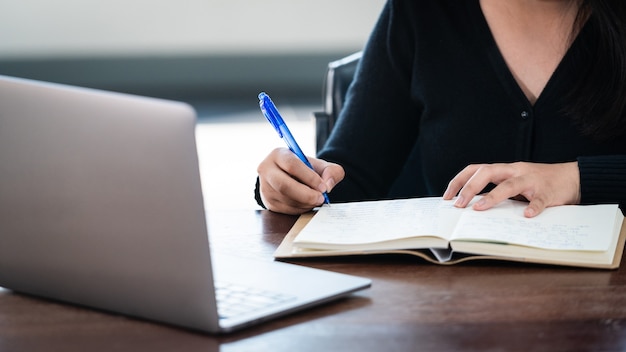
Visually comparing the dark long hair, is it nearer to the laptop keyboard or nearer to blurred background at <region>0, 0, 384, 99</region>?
the laptop keyboard

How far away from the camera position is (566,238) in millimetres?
1092

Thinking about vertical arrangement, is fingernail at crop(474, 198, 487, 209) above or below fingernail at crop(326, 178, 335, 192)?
above

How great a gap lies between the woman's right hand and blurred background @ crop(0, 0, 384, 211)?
15.0 feet

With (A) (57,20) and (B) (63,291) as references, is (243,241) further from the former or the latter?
(A) (57,20)

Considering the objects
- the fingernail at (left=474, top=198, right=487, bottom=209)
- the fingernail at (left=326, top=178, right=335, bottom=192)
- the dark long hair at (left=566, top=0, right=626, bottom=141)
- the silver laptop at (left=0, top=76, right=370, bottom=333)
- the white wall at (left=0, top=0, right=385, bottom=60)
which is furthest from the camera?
the white wall at (left=0, top=0, right=385, bottom=60)

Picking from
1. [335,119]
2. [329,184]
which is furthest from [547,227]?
[335,119]

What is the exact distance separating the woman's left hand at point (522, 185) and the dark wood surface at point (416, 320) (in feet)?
0.46

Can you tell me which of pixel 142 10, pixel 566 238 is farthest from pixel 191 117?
pixel 142 10

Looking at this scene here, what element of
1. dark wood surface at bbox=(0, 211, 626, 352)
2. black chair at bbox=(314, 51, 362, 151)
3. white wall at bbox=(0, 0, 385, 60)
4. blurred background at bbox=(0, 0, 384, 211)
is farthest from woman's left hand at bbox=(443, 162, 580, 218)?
white wall at bbox=(0, 0, 385, 60)

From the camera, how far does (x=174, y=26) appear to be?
611cm

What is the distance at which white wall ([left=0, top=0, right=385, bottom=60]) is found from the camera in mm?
6066

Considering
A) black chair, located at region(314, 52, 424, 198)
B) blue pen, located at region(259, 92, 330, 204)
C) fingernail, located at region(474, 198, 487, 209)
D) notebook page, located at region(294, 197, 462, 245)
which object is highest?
blue pen, located at region(259, 92, 330, 204)

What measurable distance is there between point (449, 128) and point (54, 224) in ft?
2.88

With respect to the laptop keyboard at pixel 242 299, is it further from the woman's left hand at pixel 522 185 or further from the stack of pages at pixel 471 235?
the woman's left hand at pixel 522 185
